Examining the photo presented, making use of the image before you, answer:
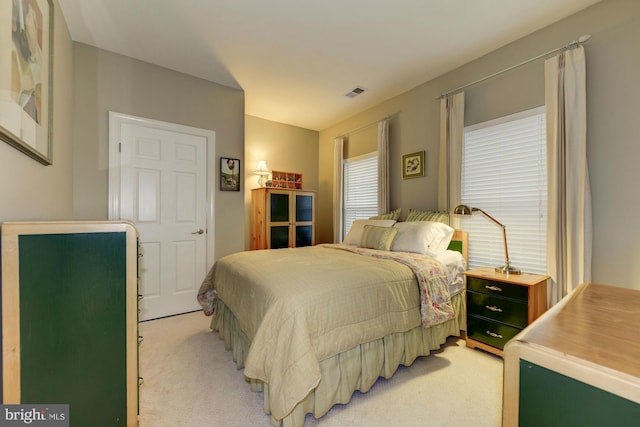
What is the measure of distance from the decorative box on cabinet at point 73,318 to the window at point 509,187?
291cm

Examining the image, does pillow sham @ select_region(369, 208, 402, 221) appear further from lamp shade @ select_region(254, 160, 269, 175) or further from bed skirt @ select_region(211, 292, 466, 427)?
lamp shade @ select_region(254, 160, 269, 175)

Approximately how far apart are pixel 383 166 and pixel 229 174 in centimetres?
205

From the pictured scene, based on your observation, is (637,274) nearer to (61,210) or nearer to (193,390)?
(193,390)

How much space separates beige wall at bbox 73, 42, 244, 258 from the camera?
264 cm

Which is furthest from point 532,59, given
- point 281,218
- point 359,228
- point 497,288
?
point 281,218

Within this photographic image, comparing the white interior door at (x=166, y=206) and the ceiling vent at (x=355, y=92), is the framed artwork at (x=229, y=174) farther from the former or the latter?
the ceiling vent at (x=355, y=92)

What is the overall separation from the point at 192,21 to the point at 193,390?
283 centimetres

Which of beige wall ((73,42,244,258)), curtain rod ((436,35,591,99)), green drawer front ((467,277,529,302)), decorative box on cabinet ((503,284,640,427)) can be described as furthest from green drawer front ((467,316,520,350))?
beige wall ((73,42,244,258))

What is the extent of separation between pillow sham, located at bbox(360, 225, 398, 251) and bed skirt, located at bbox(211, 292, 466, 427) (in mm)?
870

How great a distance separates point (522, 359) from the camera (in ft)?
1.98

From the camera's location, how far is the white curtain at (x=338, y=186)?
4.50m

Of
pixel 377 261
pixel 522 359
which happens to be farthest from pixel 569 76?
pixel 522 359

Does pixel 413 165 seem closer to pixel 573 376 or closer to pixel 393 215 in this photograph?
pixel 393 215

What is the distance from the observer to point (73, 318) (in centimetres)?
100
